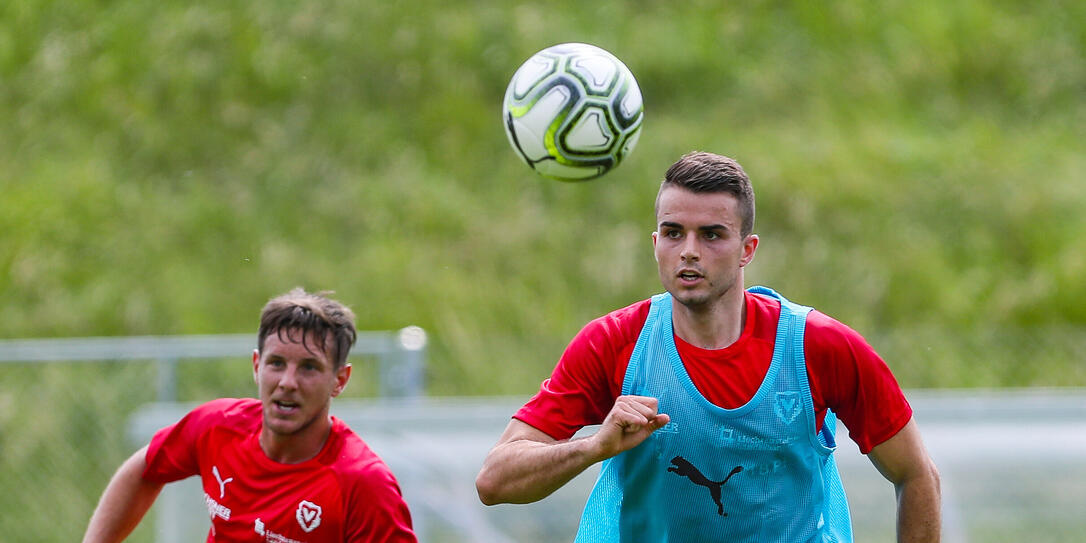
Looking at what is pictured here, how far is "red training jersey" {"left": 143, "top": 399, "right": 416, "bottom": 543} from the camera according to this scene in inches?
Result: 178

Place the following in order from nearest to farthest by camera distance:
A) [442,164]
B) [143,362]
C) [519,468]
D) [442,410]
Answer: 1. [519,468]
2. [442,410]
3. [143,362]
4. [442,164]

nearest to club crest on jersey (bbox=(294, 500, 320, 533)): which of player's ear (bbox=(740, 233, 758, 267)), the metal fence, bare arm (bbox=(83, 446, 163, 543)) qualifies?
bare arm (bbox=(83, 446, 163, 543))

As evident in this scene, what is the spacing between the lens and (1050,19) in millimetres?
15227

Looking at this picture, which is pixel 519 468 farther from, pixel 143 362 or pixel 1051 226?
pixel 1051 226

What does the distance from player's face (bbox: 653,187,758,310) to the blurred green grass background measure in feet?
21.2

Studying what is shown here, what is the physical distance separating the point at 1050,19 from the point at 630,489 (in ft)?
42.9

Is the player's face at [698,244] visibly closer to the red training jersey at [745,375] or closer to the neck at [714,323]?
the neck at [714,323]

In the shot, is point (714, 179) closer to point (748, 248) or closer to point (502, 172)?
point (748, 248)

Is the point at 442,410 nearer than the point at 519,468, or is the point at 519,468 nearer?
the point at 519,468

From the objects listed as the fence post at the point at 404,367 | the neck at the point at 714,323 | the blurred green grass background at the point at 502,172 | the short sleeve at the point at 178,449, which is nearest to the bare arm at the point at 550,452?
the neck at the point at 714,323

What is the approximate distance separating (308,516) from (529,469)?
42.9 inches

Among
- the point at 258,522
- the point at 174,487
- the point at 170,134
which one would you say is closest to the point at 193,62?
the point at 170,134

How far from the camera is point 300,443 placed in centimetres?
474

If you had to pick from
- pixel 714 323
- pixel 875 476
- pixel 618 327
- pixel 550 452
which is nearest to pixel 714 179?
pixel 714 323
